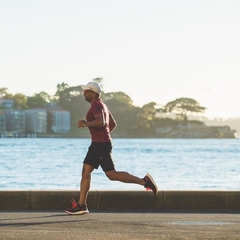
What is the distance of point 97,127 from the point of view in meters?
11.4

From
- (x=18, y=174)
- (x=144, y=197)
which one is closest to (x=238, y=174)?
(x=18, y=174)

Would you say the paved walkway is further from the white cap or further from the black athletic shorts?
the white cap

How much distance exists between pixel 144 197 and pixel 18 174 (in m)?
47.5

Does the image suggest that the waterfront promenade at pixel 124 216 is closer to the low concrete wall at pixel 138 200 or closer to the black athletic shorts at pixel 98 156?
the low concrete wall at pixel 138 200

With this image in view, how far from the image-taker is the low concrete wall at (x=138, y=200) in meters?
12.3

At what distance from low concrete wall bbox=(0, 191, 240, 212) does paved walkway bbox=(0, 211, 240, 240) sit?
452 mm

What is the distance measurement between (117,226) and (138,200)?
2563 mm

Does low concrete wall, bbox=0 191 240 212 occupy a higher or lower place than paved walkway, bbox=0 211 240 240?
higher

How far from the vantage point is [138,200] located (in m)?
12.6

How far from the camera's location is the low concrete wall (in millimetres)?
12328

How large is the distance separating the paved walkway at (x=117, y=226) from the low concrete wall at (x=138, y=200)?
1.48ft

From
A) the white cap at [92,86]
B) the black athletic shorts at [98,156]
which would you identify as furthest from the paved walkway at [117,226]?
the white cap at [92,86]

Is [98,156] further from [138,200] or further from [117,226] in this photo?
[117,226]

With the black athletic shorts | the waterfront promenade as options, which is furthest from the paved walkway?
the black athletic shorts
